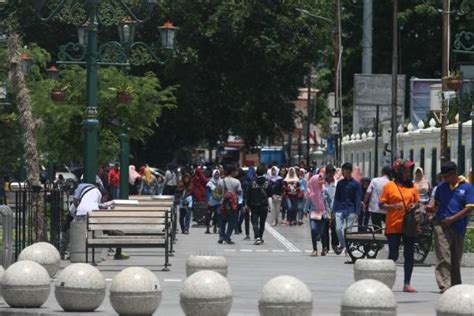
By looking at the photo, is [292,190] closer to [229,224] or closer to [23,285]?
[229,224]

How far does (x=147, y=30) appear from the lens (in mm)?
71812

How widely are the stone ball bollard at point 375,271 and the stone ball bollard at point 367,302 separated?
15.1 ft

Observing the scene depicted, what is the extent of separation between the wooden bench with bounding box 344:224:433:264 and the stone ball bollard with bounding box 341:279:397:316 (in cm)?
1111

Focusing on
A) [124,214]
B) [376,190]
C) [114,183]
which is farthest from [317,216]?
[114,183]

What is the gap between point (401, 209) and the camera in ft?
68.5

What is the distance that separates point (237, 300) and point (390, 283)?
188 centimetres

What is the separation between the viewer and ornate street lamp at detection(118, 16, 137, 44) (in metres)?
34.1

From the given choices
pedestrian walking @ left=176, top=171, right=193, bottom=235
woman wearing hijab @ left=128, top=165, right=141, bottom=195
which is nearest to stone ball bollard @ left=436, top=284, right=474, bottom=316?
pedestrian walking @ left=176, top=171, right=193, bottom=235

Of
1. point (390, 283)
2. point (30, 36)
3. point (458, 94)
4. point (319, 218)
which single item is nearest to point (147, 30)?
point (30, 36)

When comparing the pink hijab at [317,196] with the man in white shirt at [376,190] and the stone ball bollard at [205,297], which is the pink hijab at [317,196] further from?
the stone ball bollard at [205,297]

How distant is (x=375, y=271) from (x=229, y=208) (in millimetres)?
15650

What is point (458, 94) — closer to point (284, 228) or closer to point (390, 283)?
point (284, 228)

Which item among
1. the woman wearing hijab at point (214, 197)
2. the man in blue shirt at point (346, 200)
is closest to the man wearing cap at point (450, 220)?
the man in blue shirt at point (346, 200)

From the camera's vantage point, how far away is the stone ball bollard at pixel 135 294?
15.7 m
